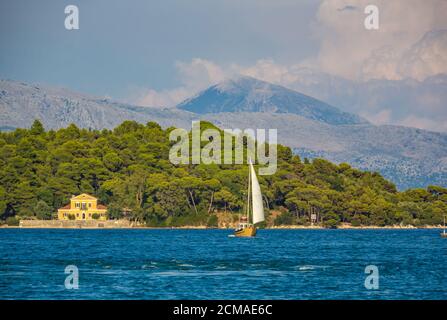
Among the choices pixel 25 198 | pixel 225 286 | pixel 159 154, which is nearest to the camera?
pixel 225 286

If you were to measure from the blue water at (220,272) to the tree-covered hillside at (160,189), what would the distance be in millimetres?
75508

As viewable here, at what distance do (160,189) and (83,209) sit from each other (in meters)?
15.0

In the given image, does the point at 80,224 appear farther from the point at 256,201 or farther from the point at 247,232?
the point at 256,201

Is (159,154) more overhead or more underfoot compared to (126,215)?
more overhead

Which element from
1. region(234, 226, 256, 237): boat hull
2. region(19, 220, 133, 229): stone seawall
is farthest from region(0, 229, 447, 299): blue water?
region(19, 220, 133, 229): stone seawall

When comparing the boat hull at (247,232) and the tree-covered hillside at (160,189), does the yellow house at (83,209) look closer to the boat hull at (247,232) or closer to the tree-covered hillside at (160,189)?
the tree-covered hillside at (160,189)

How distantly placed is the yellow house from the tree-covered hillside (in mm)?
1857

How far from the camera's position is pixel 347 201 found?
188000 millimetres

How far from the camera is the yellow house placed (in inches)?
7106
